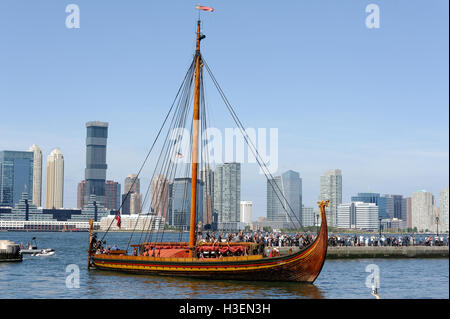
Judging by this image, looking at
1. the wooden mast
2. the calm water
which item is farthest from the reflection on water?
the wooden mast

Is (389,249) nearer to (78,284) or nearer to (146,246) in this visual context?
(146,246)

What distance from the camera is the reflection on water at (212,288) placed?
38500 millimetres

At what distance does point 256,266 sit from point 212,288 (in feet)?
14.4

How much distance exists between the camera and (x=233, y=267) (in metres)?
45.0

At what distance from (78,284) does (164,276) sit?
706cm

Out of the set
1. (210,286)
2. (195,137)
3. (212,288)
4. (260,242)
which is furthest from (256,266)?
(195,137)

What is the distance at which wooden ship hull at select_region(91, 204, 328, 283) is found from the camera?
140ft

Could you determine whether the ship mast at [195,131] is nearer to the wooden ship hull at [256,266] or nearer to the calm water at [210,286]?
the wooden ship hull at [256,266]

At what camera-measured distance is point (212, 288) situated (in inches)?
1636

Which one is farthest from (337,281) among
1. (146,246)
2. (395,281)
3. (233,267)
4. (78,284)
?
(78,284)

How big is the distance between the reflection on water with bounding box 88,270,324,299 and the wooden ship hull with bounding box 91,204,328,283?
19.4 inches

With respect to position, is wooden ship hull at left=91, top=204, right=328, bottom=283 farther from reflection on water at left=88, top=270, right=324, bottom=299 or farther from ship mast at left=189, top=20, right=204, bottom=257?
ship mast at left=189, top=20, right=204, bottom=257

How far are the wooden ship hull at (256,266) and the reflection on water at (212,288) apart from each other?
49 centimetres
